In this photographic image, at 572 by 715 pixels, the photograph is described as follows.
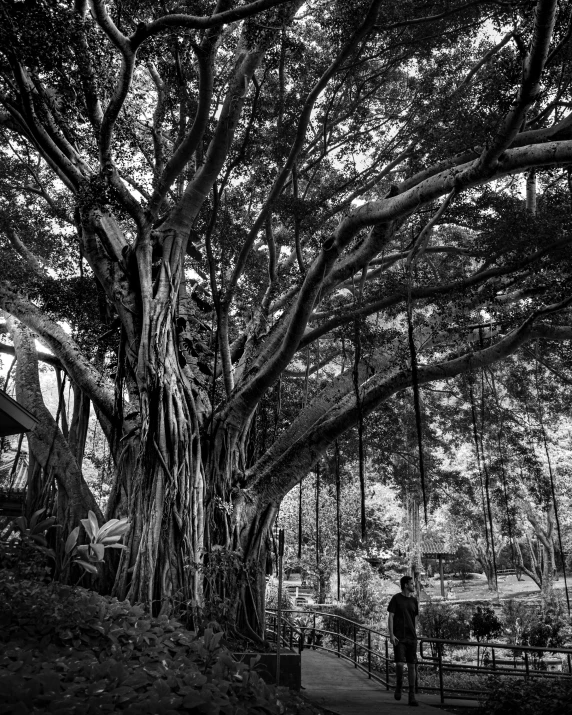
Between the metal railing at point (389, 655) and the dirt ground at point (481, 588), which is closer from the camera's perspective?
the metal railing at point (389, 655)

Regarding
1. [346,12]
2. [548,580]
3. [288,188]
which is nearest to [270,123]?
[288,188]

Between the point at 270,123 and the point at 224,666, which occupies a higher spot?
the point at 270,123

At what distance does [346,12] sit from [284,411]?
6.55 m

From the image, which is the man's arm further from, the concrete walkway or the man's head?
the concrete walkway

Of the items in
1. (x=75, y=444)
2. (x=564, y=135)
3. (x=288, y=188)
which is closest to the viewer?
(x=564, y=135)

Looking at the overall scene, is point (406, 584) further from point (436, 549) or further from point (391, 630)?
point (436, 549)

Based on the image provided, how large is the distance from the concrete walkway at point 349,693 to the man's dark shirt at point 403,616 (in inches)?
22.8

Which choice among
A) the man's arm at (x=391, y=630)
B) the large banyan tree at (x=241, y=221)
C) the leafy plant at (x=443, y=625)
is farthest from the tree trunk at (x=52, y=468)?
the leafy plant at (x=443, y=625)

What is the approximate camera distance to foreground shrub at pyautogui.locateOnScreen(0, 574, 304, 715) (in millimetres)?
2037

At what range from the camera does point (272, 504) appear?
6723mm

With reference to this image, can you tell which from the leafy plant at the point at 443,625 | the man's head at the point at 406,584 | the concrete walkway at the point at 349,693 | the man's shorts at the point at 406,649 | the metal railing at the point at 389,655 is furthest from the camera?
the leafy plant at the point at 443,625

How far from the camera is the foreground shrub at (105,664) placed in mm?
2037

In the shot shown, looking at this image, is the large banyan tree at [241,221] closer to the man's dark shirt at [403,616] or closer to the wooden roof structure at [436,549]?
the man's dark shirt at [403,616]

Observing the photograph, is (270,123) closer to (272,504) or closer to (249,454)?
(249,454)
